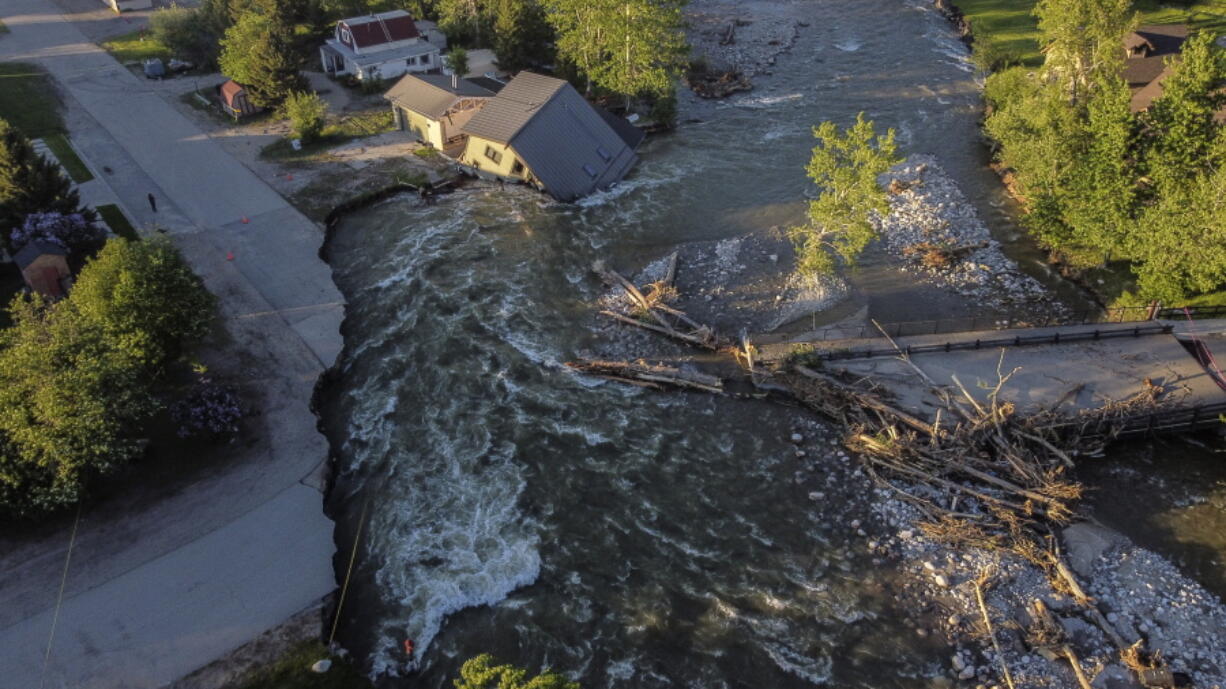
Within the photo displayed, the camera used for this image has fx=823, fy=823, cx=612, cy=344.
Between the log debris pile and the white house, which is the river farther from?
the white house

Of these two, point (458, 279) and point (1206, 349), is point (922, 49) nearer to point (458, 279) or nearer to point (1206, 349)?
point (1206, 349)

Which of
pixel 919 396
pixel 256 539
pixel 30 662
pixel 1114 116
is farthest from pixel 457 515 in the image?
pixel 1114 116

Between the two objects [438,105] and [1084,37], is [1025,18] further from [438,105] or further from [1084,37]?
[438,105]

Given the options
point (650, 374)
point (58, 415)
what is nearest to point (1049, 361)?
point (650, 374)

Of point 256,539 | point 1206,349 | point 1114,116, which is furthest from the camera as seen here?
point 1114,116

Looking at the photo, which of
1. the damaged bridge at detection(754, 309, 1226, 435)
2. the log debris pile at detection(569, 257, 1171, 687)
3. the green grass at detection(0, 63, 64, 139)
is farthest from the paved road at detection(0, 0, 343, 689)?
the damaged bridge at detection(754, 309, 1226, 435)

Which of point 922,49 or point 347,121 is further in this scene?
point 922,49

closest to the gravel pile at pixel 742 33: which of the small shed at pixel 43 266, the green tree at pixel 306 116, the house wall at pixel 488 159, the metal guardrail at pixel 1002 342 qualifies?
the house wall at pixel 488 159
